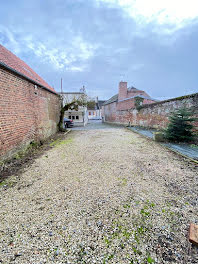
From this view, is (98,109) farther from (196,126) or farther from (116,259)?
(116,259)

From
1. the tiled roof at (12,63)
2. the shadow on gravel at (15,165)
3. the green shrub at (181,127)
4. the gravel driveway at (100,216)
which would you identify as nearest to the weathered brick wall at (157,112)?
the green shrub at (181,127)

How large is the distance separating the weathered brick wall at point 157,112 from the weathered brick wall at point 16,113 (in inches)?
305

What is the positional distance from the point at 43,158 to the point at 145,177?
348 cm

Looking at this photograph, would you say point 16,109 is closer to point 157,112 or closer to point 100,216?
point 100,216

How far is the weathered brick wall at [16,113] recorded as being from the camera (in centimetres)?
347

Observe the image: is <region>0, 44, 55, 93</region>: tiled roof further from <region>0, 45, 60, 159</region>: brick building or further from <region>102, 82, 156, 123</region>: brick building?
<region>102, 82, 156, 123</region>: brick building

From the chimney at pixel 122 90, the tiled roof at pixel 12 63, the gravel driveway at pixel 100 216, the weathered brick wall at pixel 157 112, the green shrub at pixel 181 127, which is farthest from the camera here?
the chimney at pixel 122 90

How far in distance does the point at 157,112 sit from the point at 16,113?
31.1ft

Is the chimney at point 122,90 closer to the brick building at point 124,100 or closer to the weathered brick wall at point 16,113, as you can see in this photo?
the brick building at point 124,100

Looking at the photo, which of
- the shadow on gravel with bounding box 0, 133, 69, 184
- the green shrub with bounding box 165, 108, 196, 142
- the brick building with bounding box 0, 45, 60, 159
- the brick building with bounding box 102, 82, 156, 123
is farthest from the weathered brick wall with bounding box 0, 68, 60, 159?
the brick building with bounding box 102, 82, 156, 123

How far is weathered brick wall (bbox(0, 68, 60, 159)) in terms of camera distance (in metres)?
3.47

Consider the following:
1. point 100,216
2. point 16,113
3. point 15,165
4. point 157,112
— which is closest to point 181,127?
point 157,112

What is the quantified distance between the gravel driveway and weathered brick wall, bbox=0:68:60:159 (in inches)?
58.7

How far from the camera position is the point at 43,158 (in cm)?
411
